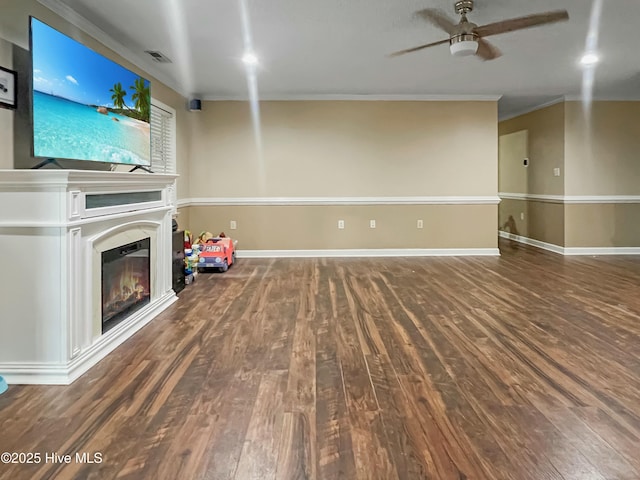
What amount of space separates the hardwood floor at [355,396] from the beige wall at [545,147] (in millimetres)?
3403

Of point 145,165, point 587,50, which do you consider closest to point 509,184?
point 587,50

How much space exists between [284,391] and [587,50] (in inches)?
169

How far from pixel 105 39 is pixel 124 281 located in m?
2.15

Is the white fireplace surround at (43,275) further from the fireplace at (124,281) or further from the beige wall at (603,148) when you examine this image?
the beige wall at (603,148)

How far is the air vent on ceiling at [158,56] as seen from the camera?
4.27 m

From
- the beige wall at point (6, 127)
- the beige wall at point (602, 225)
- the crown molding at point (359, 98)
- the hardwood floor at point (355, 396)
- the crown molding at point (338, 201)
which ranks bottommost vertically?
the hardwood floor at point (355, 396)

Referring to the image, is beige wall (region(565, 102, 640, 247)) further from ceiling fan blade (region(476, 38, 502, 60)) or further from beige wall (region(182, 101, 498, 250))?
ceiling fan blade (region(476, 38, 502, 60))

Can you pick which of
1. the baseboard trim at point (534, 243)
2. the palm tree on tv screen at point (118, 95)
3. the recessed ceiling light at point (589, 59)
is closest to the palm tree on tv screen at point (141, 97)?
the palm tree on tv screen at point (118, 95)

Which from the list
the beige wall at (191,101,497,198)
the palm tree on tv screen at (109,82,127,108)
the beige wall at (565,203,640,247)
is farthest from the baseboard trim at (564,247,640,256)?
the palm tree on tv screen at (109,82,127,108)

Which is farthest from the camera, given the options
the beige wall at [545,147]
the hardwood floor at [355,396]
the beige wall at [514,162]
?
the beige wall at [514,162]

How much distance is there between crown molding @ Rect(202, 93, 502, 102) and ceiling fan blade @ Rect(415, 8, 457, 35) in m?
2.80

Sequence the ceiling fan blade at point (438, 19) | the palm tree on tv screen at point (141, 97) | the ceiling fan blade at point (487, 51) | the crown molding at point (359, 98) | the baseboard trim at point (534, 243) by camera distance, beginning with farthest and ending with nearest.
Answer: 1. the baseboard trim at point (534, 243)
2. the crown molding at point (359, 98)
3. the ceiling fan blade at point (487, 51)
4. the palm tree on tv screen at point (141, 97)
5. the ceiling fan blade at point (438, 19)

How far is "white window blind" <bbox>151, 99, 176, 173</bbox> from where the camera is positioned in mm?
5211

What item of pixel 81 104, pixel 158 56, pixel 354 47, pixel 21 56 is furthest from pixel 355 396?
pixel 158 56
